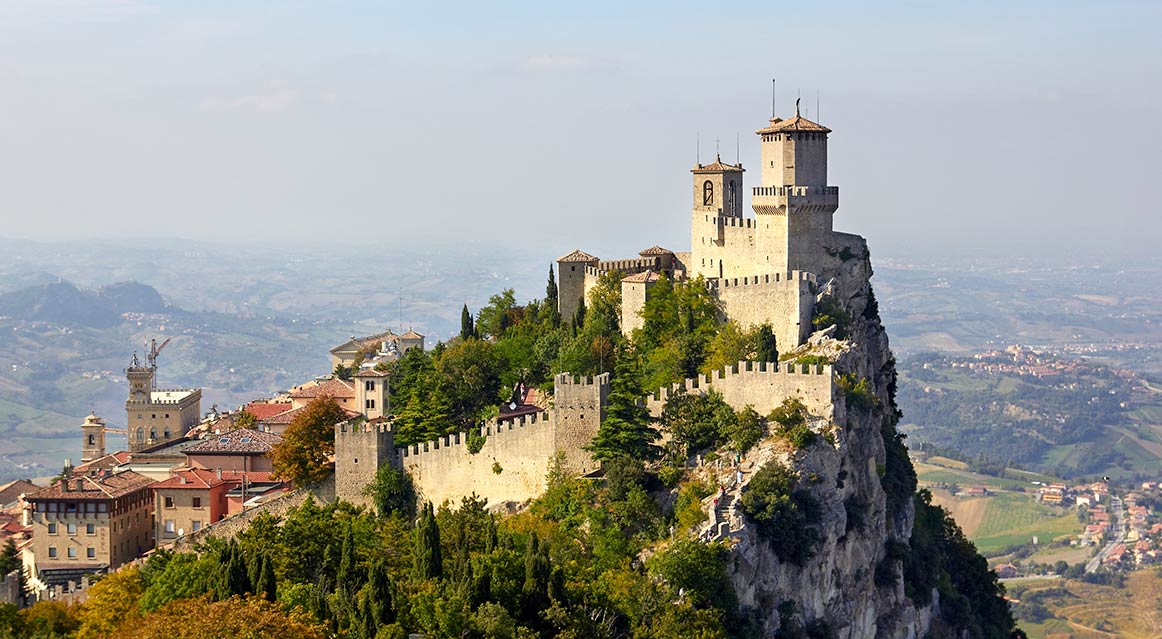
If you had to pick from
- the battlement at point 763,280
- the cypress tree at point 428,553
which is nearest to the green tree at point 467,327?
the battlement at point 763,280

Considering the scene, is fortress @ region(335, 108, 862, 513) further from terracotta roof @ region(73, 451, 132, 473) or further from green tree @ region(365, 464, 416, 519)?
terracotta roof @ region(73, 451, 132, 473)

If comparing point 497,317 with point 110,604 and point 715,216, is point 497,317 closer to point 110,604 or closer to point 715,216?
point 715,216

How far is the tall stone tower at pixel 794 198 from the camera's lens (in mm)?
60719

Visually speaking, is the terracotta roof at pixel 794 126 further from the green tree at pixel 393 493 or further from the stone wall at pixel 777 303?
the green tree at pixel 393 493

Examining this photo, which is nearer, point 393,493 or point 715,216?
point 393,493

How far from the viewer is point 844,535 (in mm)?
52281

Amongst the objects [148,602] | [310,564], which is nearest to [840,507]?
[310,564]

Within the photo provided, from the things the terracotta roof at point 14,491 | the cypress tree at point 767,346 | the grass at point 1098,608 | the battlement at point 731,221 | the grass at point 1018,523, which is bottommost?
the grass at point 1098,608

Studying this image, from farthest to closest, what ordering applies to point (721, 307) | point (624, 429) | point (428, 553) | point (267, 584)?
point (721, 307), point (624, 429), point (428, 553), point (267, 584)

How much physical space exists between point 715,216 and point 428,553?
80.0 ft

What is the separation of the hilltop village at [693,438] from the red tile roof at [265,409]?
403 millimetres

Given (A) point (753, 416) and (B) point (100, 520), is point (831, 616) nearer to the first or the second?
(A) point (753, 416)

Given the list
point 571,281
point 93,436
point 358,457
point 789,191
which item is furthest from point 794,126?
point 93,436

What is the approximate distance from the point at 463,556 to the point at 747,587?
29.9 feet
